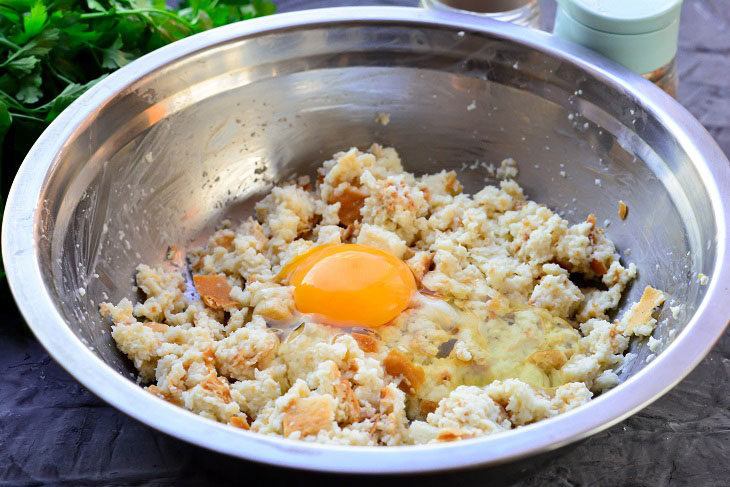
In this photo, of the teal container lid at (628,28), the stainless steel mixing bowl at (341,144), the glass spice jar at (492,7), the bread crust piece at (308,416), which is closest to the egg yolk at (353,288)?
the bread crust piece at (308,416)

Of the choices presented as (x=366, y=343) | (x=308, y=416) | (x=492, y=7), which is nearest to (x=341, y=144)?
(x=492, y=7)

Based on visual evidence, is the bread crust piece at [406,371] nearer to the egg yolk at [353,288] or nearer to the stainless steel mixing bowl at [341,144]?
the egg yolk at [353,288]

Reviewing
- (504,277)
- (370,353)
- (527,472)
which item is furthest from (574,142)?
(527,472)

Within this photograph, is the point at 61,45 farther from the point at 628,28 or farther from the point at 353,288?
the point at 628,28

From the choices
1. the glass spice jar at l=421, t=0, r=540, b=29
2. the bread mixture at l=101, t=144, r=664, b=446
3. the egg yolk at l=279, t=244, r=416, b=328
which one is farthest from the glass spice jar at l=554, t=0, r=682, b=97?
the egg yolk at l=279, t=244, r=416, b=328

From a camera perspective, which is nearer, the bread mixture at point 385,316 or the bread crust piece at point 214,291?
the bread mixture at point 385,316

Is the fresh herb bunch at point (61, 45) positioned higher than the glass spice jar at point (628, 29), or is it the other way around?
the glass spice jar at point (628, 29)
